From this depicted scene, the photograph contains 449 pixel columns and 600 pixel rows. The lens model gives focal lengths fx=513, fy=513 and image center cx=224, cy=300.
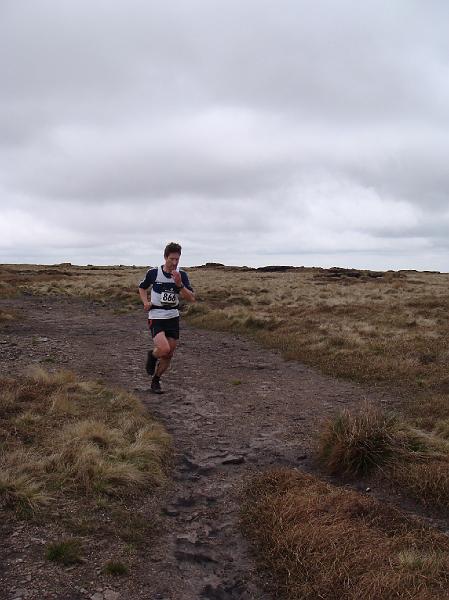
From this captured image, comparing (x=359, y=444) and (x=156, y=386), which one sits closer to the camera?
(x=359, y=444)

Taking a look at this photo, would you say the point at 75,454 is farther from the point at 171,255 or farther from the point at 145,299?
the point at 171,255

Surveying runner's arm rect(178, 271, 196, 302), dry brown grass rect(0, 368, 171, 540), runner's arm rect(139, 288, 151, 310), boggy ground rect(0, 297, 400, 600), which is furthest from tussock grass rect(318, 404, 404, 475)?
runner's arm rect(139, 288, 151, 310)

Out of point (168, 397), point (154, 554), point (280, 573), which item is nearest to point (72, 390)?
point (168, 397)

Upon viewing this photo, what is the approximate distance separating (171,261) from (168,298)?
0.68 metres

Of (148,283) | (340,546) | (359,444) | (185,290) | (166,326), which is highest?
(148,283)

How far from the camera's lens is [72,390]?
9250 mm

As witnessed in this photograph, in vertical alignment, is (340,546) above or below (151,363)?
below

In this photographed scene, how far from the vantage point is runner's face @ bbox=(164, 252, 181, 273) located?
9.14 meters

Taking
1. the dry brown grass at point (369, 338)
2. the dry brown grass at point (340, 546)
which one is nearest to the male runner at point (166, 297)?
the dry brown grass at point (369, 338)

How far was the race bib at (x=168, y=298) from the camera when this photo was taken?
9297mm

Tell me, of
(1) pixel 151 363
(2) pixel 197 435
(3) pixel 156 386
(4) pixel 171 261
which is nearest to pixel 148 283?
(4) pixel 171 261

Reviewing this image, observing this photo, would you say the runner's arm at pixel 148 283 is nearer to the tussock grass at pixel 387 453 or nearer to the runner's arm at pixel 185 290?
the runner's arm at pixel 185 290

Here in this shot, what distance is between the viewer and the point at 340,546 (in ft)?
14.1

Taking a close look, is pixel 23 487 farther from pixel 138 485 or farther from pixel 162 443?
pixel 162 443
